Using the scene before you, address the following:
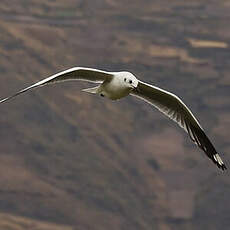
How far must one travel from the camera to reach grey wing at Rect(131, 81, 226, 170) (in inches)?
433

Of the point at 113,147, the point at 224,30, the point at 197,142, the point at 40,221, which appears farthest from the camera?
the point at 224,30

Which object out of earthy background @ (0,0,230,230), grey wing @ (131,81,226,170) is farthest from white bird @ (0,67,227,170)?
earthy background @ (0,0,230,230)

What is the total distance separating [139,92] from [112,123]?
29.2 meters

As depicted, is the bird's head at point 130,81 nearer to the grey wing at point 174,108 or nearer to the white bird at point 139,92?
the white bird at point 139,92

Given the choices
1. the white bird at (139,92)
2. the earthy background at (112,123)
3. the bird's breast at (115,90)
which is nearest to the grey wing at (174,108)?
the white bird at (139,92)

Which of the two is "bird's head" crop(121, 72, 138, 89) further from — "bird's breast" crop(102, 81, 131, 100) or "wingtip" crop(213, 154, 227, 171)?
"wingtip" crop(213, 154, 227, 171)

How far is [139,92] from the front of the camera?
11086 millimetres

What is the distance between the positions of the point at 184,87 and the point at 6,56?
8.57 metres

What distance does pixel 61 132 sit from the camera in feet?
128

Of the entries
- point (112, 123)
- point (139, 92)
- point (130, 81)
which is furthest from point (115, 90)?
point (112, 123)

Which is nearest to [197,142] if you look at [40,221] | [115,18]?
[40,221]

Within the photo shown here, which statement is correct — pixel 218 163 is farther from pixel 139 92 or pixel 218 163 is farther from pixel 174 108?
pixel 139 92

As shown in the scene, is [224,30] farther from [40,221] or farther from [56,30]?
[40,221]

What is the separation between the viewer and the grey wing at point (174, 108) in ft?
36.1
